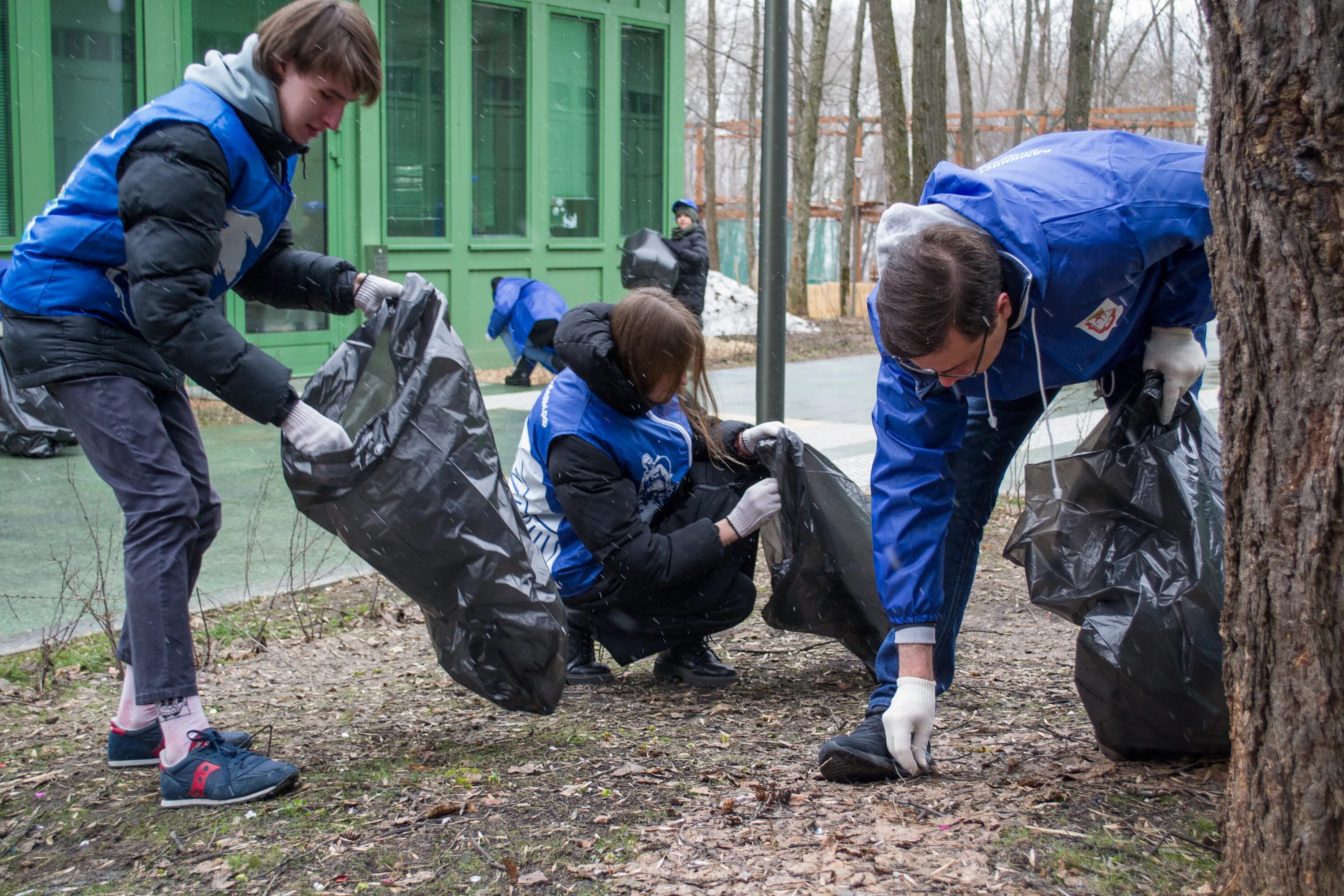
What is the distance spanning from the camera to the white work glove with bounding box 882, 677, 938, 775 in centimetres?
228

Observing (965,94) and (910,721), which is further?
(965,94)

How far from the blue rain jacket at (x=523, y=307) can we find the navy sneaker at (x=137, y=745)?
4420mm

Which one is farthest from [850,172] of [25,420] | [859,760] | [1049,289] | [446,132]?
[859,760]

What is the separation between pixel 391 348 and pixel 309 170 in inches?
310

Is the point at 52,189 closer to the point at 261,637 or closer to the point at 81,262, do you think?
the point at 261,637

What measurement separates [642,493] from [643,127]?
32.1 ft

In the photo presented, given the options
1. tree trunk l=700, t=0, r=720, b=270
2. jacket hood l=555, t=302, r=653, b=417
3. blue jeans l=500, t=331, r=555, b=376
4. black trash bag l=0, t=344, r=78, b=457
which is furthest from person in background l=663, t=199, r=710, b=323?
tree trunk l=700, t=0, r=720, b=270

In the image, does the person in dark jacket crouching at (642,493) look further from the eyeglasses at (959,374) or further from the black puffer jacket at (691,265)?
→ the black puffer jacket at (691,265)

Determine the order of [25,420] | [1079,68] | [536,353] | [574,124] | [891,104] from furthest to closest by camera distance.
A: [574,124] → [1079,68] → [891,104] → [536,353] → [25,420]

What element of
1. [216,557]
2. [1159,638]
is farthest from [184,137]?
[216,557]

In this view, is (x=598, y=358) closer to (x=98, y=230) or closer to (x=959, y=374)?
(x=959, y=374)

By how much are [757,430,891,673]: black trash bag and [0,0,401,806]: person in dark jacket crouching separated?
1.22 m

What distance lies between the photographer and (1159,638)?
7.34 feet

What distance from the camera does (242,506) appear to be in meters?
5.81
